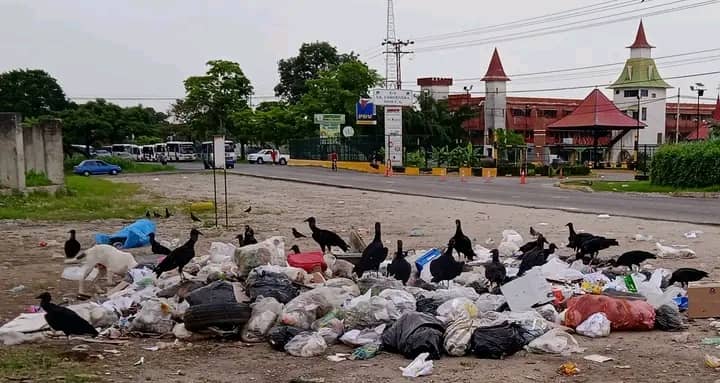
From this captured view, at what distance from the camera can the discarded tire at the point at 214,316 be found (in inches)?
261

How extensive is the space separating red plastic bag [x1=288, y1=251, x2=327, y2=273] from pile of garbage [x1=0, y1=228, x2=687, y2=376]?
415mm

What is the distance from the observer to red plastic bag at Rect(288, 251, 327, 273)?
8.84 m

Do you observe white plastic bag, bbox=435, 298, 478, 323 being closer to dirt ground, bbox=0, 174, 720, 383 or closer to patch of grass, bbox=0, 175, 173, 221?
dirt ground, bbox=0, 174, 720, 383

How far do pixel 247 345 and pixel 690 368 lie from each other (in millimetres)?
3687

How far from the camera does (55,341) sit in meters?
6.62

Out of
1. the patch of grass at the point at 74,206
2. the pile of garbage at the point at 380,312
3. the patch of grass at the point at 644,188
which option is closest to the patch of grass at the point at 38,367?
the pile of garbage at the point at 380,312

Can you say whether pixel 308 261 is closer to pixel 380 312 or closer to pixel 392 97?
pixel 380 312

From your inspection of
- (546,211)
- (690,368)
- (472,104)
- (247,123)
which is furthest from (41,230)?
(472,104)

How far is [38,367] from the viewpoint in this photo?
5746 mm

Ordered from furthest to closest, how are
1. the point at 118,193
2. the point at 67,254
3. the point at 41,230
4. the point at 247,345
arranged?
the point at 118,193
the point at 41,230
the point at 67,254
the point at 247,345

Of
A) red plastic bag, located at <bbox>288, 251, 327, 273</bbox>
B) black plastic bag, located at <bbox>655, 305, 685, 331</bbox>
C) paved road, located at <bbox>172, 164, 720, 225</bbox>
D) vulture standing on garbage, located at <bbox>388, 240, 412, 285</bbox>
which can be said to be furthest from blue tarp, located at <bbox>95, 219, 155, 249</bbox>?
paved road, located at <bbox>172, 164, 720, 225</bbox>

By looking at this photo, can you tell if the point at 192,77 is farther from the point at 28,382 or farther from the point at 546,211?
the point at 28,382

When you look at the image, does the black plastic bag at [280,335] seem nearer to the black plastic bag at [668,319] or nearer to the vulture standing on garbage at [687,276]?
the black plastic bag at [668,319]

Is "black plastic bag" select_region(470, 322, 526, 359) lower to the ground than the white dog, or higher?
lower
